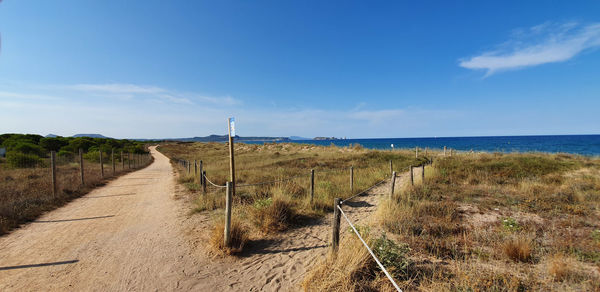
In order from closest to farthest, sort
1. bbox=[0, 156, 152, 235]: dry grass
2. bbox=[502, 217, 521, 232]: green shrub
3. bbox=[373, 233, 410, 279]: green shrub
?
bbox=[373, 233, 410, 279]: green shrub
bbox=[502, 217, 521, 232]: green shrub
bbox=[0, 156, 152, 235]: dry grass

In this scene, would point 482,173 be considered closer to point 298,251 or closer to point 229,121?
point 298,251

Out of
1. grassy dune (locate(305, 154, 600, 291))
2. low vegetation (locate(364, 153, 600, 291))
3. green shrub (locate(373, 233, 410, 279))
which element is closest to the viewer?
grassy dune (locate(305, 154, 600, 291))

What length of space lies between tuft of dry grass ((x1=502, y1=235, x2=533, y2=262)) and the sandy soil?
2.94m

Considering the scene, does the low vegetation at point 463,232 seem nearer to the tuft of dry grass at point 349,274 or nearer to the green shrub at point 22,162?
the tuft of dry grass at point 349,274

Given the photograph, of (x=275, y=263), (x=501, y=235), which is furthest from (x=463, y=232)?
(x=275, y=263)

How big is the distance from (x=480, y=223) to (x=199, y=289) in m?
7.01

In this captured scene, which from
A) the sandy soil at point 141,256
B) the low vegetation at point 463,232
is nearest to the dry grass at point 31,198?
the sandy soil at point 141,256

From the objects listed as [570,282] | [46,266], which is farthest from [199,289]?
[570,282]

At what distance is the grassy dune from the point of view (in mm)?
3483

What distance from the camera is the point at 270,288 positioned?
12.0 ft

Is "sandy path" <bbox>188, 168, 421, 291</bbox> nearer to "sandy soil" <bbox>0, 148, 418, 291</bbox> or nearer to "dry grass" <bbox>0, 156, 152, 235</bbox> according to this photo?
"sandy soil" <bbox>0, 148, 418, 291</bbox>

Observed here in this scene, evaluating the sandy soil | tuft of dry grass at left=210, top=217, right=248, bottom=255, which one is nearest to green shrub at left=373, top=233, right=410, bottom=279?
the sandy soil

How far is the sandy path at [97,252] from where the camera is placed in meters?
3.80

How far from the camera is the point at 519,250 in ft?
13.9
